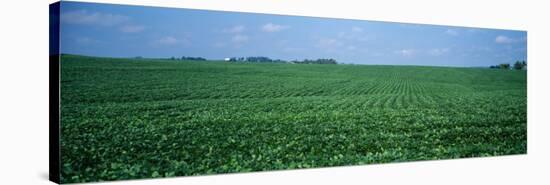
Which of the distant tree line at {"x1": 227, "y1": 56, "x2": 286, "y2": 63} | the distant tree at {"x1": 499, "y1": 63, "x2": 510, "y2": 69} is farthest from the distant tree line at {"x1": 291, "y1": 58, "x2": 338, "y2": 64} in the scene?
the distant tree at {"x1": 499, "y1": 63, "x2": 510, "y2": 69}

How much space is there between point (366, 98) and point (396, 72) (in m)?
0.90

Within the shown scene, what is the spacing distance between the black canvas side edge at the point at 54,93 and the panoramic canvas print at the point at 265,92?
5cm

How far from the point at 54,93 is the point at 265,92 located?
12.6ft

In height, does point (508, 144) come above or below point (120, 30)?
below

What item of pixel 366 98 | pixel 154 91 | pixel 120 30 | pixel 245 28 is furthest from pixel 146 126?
pixel 366 98

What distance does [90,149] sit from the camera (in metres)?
10.3

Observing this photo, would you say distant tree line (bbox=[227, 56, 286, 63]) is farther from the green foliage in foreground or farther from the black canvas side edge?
the black canvas side edge

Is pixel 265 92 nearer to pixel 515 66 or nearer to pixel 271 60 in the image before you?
pixel 271 60

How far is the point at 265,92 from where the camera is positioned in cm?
1239

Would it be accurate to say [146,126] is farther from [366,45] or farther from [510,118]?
[510,118]

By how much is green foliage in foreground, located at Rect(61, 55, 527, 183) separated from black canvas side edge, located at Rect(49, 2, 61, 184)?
0.44ft

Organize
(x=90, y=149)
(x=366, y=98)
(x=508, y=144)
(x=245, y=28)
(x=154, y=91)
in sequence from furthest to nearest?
(x=508, y=144) < (x=366, y=98) < (x=245, y=28) < (x=154, y=91) < (x=90, y=149)

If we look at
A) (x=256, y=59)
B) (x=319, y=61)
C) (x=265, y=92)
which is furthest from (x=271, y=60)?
(x=319, y=61)

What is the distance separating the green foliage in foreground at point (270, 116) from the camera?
34.4 ft
